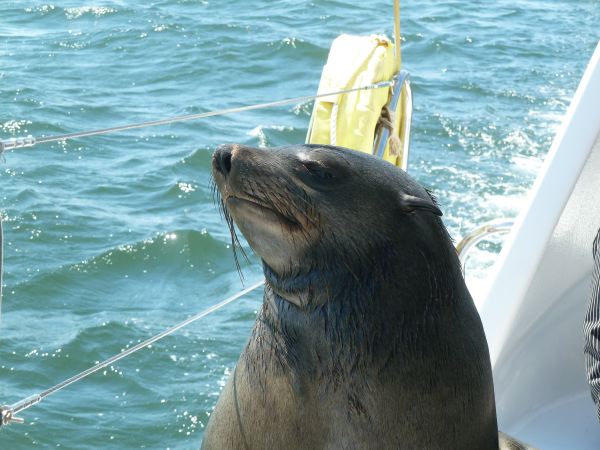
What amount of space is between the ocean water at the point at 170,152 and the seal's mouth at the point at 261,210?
3.59 metres

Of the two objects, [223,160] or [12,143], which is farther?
[12,143]

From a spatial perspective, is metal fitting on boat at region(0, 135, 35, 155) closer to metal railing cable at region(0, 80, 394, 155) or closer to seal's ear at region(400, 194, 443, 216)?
metal railing cable at region(0, 80, 394, 155)

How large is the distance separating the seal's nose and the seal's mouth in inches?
1.9

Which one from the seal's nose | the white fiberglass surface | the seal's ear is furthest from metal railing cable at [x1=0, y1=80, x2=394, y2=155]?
the seal's ear

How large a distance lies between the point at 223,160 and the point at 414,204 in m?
0.34

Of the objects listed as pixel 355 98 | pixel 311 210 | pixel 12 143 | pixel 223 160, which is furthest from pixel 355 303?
pixel 355 98

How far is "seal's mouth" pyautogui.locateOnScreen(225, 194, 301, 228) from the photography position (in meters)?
2.04

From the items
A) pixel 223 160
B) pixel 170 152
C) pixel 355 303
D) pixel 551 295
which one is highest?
pixel 223 160

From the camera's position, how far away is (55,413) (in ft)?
18.4

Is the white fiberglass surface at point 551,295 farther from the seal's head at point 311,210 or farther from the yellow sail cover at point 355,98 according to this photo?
the yellow sail cover at point 355,98

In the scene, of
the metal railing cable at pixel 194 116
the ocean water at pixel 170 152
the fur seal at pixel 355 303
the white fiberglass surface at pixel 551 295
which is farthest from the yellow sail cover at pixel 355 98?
the ocean water at pixel 170 152

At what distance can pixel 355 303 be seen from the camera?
2.05 metres

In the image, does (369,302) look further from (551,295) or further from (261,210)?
(551,295)

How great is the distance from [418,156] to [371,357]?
7.61 meters
